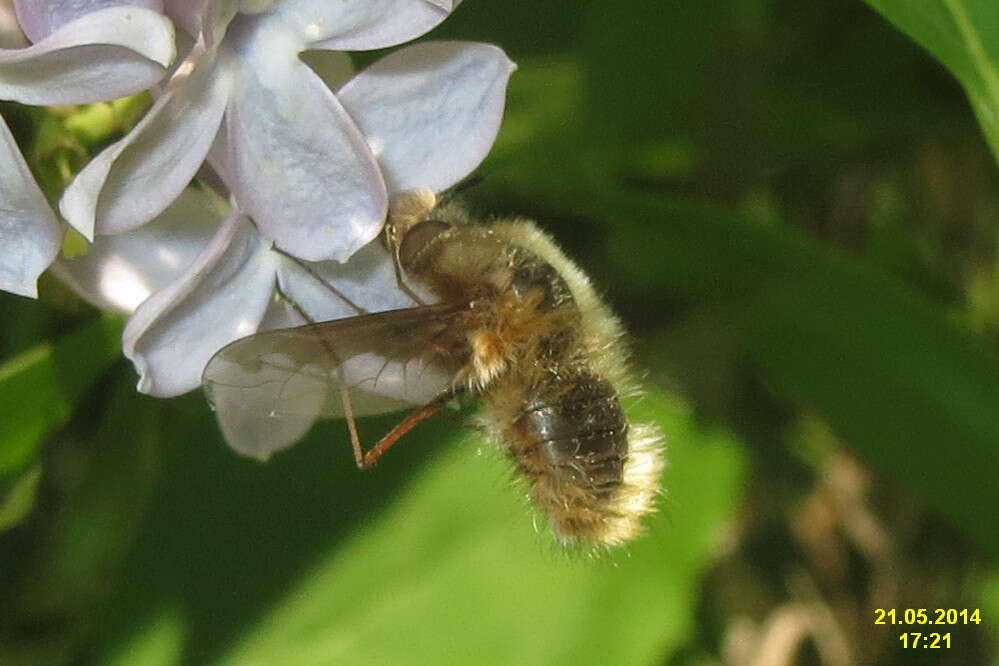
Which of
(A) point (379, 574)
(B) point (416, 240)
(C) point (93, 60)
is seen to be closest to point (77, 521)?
(A) point (379, 574)

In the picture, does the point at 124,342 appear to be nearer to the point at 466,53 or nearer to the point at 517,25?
the point at 466,53

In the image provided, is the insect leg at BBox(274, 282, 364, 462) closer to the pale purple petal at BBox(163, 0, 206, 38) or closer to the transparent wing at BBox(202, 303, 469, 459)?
the transparent wing at BBox(202, 303, 469, 459)

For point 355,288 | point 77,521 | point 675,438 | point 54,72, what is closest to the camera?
point 54,72

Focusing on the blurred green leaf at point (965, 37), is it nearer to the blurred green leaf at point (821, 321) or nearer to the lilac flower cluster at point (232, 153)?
the lilac flower cluster at point (232, 153)

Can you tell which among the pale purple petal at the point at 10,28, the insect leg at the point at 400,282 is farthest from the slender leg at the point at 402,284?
the pale purple petal at the point at 10,28

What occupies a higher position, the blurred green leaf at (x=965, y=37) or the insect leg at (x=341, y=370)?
the blurred green leaf at (x=965, y=37)
